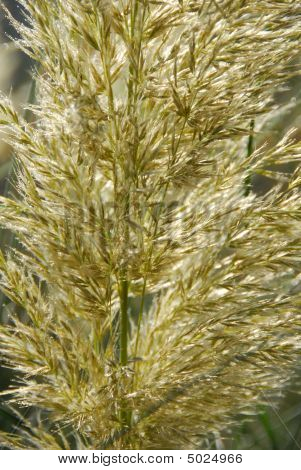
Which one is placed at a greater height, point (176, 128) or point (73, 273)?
point (176, 128)

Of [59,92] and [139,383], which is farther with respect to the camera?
[139,383]

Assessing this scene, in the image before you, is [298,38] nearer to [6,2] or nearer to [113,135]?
[113,135]
